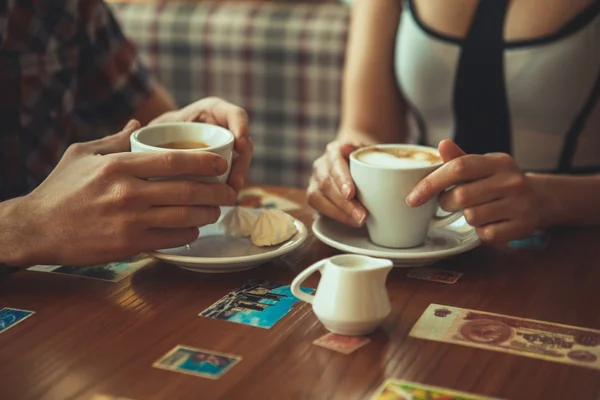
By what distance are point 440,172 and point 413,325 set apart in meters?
0.24

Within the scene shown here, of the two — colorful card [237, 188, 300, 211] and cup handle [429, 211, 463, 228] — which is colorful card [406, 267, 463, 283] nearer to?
cup handle [429, 211, 463, 228]

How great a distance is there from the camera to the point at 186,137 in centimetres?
114

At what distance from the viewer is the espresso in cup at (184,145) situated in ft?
3.67

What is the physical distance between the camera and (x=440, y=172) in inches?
41.6

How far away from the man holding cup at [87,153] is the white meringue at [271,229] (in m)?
0.06

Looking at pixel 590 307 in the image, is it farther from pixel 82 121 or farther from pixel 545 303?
pixel 82 121

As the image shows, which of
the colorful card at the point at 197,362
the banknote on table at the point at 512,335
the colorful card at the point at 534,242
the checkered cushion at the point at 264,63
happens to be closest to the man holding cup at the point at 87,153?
the colorful card at the point at 197,362

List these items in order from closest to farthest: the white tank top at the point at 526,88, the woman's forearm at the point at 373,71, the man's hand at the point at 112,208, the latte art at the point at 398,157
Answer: the man's hand at the point at 112,208, the latte art at the point at 398,157, the white tank top at the point at 526,88, the woman's forearm at the point at 373,71

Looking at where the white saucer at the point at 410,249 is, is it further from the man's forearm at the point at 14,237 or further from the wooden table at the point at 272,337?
the man's forearm at the point at 14,237

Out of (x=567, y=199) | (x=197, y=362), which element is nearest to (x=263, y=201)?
(x=567, y=199)

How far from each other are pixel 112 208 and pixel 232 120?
1.09 ft

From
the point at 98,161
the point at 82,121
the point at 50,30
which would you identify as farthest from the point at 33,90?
the point at 98,161

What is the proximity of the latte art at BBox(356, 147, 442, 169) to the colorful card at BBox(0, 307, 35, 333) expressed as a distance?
1.64 ft

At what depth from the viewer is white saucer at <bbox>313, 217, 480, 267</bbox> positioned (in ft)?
3.51
